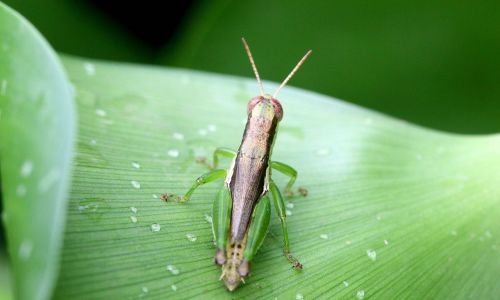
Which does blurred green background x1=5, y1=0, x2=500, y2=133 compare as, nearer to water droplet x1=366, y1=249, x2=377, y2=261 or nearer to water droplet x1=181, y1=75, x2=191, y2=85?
water droplet x1=181, y1=75, x2=191, y2=85

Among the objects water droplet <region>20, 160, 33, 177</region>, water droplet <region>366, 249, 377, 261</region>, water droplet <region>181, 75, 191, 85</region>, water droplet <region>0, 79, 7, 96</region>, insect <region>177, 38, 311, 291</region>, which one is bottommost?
water droplet <region>181, 75, 191, 85</region>

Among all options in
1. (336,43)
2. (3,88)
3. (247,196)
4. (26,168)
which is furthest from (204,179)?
(336,43)

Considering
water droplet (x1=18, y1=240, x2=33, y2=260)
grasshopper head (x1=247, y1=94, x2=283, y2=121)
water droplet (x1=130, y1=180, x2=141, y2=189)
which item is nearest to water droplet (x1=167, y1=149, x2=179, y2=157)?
water droplet (x1=130, y1=180, x2=141, y2=189)

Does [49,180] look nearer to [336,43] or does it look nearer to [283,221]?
[283,221]

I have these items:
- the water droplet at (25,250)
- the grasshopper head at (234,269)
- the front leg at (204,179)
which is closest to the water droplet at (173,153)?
the front leg at (204,179)

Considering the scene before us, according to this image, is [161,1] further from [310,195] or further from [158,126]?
[310,195]

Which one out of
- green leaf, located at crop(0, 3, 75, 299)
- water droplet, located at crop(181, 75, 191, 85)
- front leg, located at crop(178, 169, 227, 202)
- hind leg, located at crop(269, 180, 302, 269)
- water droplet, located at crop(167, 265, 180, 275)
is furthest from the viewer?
water droplet, located at crop(181, 75, 191, 85)

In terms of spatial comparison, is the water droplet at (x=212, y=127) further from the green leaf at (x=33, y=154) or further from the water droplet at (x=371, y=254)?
the green leaf at (x=33, y=154)
